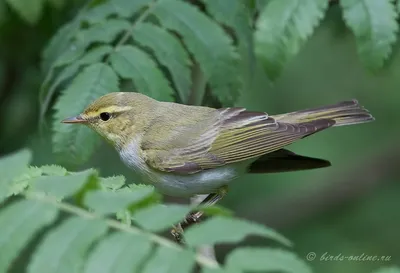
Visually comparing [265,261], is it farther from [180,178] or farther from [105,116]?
[105,116]

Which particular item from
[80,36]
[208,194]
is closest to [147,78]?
[80,36]

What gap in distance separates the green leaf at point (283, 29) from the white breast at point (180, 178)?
28.4 inches

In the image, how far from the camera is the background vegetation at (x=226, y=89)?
9.95ft

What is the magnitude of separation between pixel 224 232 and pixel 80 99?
1.78 m

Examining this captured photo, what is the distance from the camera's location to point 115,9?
359 cm

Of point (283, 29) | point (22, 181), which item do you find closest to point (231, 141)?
point (283, 29)

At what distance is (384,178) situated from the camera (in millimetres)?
5496

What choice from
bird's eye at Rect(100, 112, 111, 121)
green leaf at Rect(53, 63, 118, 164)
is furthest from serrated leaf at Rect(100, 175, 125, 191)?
bird's eye at Rect(100, 112, 111, 121)

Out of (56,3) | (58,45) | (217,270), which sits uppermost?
(217,270)

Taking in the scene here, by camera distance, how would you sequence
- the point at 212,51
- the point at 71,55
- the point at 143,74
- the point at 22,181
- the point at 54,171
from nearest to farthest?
the point at 22,181, the point at 54,171, the point at 143,74, the point at 212,51, the point at 71,55

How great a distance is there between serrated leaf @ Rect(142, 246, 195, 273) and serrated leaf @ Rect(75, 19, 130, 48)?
1.88 meters

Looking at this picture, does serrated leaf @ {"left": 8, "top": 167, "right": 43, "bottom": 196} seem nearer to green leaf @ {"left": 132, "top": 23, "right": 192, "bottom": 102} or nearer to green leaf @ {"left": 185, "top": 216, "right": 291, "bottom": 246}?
green leaf @ {"left": 185, "top": 216, "right": 291, "bottom": 246}

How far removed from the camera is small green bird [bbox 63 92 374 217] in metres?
3.51

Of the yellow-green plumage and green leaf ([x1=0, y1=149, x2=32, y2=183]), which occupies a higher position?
green leaf ([x1=0, y1=149, x2=32, y2=183])
